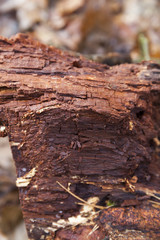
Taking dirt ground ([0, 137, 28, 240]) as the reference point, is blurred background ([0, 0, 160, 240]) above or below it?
above

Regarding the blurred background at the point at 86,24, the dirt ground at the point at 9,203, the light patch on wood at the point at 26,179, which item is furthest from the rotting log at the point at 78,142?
the blurred background at the point at 86,24

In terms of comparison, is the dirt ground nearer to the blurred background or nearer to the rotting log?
the rotting log

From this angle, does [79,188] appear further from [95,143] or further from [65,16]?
[65,16]

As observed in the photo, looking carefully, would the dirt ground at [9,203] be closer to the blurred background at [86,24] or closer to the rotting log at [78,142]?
the rotting log at [78,142]

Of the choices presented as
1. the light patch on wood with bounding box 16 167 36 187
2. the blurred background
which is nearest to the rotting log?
the light patch on wood with bounding box 16 167 36 187

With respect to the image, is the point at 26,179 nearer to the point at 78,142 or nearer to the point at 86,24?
the point at 78,142

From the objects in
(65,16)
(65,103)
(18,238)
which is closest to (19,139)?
(65,103)

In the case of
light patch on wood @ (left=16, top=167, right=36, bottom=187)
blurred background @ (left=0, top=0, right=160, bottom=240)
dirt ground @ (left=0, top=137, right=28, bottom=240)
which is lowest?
dirt ground @ (left=0, top=137, right=28, bottom=240)

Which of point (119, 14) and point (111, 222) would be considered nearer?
point (111, 222)

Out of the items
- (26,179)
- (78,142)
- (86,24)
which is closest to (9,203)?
(26,179)
